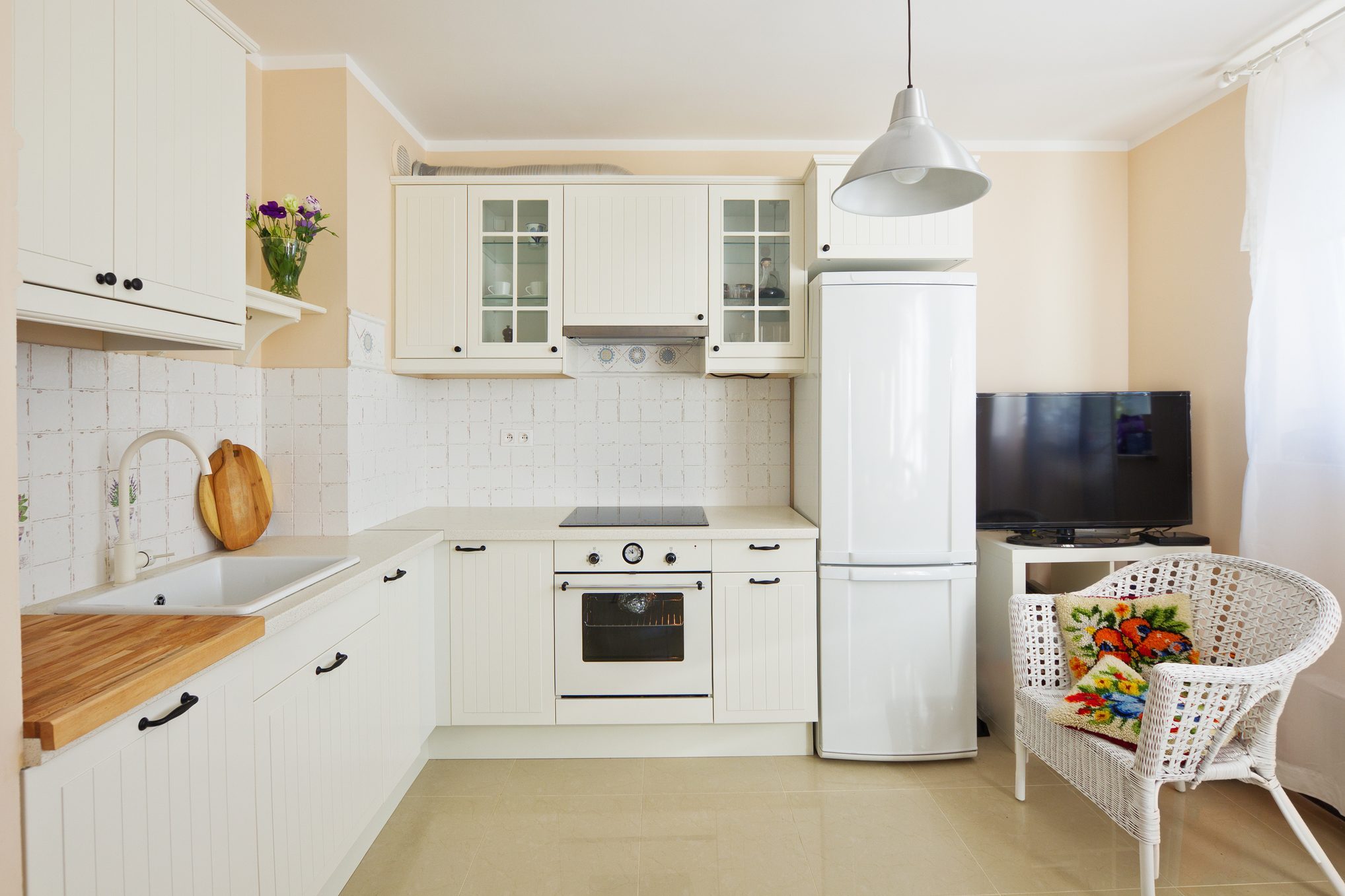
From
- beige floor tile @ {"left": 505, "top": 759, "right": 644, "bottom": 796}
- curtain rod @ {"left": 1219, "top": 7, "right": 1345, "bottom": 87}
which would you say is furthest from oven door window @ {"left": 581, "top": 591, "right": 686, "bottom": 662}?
curtain rod @ {"left": 1219, "top": 7, "right": 1345, "bottom": 87}

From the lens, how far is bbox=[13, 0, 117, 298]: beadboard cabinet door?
1121 millimetres

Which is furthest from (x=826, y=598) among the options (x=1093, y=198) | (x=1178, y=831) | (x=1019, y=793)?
(x=1093, y=198)

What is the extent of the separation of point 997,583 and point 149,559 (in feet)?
9.54

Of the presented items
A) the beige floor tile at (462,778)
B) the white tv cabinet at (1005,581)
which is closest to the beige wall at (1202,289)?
the white tv cabinet at (1005,581)

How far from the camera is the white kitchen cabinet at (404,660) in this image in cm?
213

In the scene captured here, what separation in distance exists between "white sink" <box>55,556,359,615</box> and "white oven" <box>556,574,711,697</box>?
933 mm

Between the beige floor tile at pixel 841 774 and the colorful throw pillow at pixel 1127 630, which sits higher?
the colorful throw pillow at pixel 1127 630

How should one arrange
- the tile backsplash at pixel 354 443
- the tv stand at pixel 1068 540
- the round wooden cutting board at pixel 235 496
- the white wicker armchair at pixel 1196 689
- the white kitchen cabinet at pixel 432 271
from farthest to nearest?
1. the white kitchen cabinet at pixel 432 271
2. the tv stand at pixel 1068 540
3. the round wooden cutting board at pixel 235 496
4. the white wicker armchair at pixel 1196 689
5. the tile backsplash at pixel 354 443

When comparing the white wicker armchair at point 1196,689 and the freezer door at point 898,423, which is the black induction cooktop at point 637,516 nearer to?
the freezer door at point 898,423

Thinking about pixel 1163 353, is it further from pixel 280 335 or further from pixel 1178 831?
pixel 280 335

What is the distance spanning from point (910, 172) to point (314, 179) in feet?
6.67

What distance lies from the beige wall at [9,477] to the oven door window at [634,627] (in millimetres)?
1786

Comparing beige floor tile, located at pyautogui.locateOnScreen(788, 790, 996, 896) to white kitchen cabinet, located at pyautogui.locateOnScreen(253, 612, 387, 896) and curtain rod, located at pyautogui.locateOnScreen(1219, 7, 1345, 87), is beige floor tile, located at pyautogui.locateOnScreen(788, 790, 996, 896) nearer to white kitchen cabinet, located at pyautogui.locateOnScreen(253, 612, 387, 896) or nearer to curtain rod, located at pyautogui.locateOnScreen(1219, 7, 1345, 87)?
white kitchen cabinet, located at pyautogui.locateOnScreen(253, 612, 387, 896)

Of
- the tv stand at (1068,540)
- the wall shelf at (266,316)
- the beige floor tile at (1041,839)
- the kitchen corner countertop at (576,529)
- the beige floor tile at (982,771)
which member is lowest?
the beige floor tile at (1041,839)
